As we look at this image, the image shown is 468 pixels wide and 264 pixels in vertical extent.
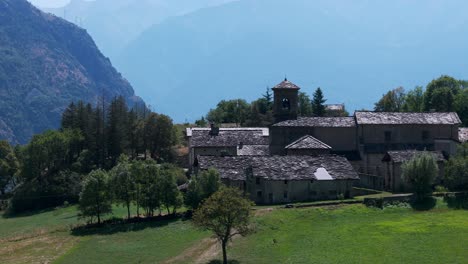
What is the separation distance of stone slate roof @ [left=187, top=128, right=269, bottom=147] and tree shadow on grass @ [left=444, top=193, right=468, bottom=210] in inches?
1227

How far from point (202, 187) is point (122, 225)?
764 centimetres

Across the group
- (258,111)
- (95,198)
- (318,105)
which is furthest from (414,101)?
(95,198)

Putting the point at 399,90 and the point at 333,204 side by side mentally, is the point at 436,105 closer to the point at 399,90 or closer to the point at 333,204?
A: the point at 399,90

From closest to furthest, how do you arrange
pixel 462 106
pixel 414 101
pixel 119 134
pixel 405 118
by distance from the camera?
pixel 405 118 < pixel 119 134 < pixel 462 106 < pixel 414 101

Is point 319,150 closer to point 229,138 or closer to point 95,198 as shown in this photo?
point 229,138

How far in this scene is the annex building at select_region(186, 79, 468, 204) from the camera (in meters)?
61.8

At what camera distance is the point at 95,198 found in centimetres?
5969

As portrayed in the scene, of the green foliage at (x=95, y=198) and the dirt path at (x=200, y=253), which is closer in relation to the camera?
the dirt path at (x=200, y=253)

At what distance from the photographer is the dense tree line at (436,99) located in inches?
4075

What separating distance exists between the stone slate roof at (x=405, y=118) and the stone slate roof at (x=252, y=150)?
11.2m

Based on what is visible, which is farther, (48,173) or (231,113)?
(231,113)

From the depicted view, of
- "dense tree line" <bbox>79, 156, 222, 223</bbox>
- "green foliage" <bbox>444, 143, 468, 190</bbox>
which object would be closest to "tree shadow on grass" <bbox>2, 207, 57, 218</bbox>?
"dense tree line" <bbox>79, 156, 222, 223</bbox>

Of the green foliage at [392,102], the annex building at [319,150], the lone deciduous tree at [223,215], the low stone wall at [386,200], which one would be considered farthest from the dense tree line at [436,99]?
the lone deciduous tree at [223,215]

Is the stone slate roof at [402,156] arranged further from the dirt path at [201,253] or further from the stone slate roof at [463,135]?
the dirt path at [201,253]
